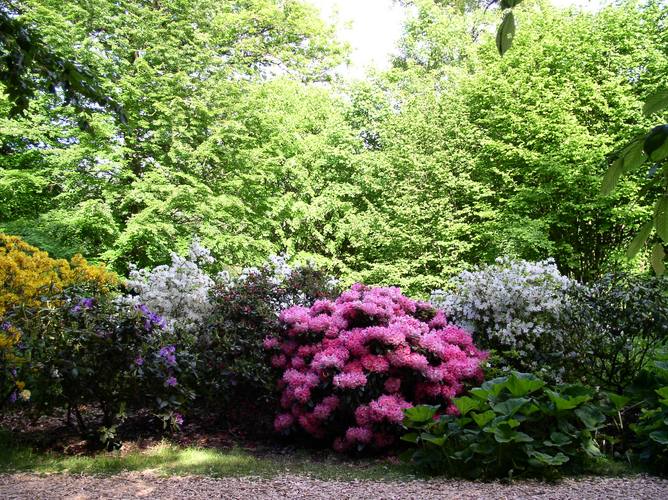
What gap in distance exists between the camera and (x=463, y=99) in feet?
51.2

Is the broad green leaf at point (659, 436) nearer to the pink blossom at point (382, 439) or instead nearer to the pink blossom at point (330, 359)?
the pink blossom at point (382, 439)

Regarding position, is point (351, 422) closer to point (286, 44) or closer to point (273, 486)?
point (273, 486)

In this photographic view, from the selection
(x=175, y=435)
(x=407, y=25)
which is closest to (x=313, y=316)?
(x=175, y=435)

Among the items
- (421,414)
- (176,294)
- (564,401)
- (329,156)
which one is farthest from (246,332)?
(329,156)

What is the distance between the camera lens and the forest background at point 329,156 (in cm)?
1259

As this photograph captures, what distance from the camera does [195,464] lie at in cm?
451

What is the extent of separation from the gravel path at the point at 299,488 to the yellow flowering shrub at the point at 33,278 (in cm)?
206

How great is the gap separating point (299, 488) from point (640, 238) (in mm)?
3468

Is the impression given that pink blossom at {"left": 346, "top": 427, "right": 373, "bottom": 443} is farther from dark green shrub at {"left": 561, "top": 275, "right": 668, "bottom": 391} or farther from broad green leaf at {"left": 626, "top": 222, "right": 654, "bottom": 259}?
broad green leaf at {"left": 626, "top": 222, "right": 654, "bottom": 259}

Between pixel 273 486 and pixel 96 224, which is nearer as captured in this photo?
pixel 273 486

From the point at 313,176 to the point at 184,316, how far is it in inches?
370

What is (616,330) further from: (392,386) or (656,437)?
(392,386)

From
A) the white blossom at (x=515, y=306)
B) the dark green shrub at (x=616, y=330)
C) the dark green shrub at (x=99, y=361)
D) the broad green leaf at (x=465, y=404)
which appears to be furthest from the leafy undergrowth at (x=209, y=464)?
the white blossom at (x=515, y=306)

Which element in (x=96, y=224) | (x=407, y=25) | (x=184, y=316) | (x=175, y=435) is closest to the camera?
(x=175, y=435)
